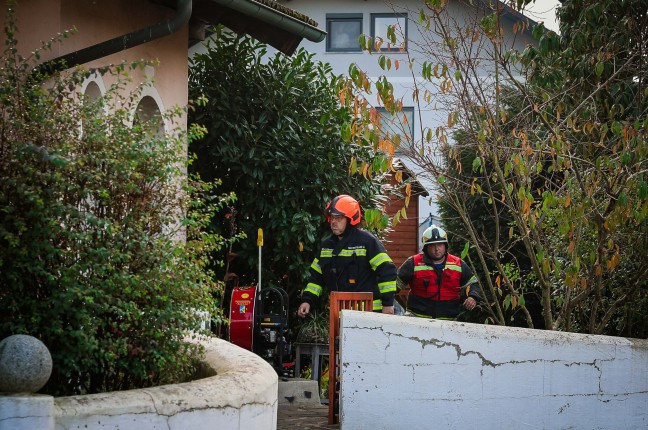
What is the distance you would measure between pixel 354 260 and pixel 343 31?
81.4 ft

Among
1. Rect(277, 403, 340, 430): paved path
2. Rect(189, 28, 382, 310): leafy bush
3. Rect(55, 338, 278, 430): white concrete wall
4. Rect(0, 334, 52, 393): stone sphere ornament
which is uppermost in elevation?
Rect(189, 28, 382, 310): leafy bush

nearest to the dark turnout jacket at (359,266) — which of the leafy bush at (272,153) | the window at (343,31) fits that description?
the leafy bush at (272,153)

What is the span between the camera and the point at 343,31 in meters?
34.4

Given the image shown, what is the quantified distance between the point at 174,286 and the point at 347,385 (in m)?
2.64

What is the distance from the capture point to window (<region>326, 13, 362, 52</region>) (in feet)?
112

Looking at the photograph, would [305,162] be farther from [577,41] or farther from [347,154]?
[577,41]

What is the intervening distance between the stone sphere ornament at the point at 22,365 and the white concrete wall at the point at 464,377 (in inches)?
152

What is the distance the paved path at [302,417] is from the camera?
9.02 meters

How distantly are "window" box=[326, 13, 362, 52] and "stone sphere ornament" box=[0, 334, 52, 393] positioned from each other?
3000 cm

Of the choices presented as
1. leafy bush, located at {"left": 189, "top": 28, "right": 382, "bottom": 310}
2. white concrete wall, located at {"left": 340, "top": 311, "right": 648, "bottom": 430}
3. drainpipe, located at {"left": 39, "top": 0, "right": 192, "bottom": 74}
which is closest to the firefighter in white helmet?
white concrete wall, located at {"left": 340, "top": 311, "right": 648, "bottom": 430}

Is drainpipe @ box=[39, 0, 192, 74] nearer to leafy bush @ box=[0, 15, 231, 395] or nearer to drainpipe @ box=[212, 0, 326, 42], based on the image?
drainpipe @ box=[212, 0, 326, 42]

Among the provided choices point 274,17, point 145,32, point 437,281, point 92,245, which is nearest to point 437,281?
point 437,281

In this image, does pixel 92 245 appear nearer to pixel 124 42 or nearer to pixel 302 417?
pixel 124 42

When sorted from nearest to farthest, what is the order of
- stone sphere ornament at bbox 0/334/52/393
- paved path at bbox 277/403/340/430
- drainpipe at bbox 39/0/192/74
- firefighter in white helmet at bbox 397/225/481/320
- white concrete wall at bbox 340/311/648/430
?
stone sphere ornament at bbox 0/334/52/393, white concrete wall at bbox 340/311/648/430, paved path at bbox 277/403/340/430, drainpipe at bbox 39/0/192/74, firefighter in white helmet at bbox 397/225/481/320
